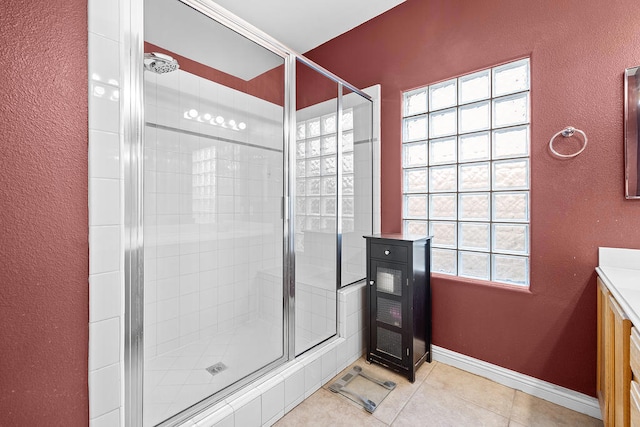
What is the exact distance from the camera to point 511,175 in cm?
188

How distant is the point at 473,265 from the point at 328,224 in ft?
3.59

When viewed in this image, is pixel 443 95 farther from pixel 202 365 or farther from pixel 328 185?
pixel 202 365

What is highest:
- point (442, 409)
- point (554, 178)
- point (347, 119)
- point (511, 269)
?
point (347, 119)

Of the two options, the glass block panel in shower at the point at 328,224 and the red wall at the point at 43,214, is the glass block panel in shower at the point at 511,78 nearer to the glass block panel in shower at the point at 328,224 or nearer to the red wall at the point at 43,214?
the glass block panel in shower at the point at 328,224

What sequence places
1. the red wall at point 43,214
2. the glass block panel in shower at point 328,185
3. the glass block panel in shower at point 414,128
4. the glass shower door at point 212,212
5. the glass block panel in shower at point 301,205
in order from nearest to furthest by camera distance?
the red wall at point 43,214 < the glass shower door at point 212,212 < the glass block panel in shower at point 301,205 < the glass block panel in shower at point 414,128 < the glass block panel in shower at point 328,185

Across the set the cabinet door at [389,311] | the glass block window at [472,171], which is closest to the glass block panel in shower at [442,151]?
the glass block window at [472,171]

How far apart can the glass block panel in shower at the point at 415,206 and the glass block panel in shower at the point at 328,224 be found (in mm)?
585

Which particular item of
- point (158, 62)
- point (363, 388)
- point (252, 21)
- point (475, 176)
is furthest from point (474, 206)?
point (252, 21)

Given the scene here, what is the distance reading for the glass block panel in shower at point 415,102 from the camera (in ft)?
7.38

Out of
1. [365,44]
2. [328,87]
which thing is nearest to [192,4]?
[328,87]

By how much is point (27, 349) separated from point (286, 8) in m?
2.60

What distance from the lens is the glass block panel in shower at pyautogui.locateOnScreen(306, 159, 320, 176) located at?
232 centimetres

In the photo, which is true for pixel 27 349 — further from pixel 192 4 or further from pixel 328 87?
pixel 328 87

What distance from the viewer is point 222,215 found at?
2.21 meters
